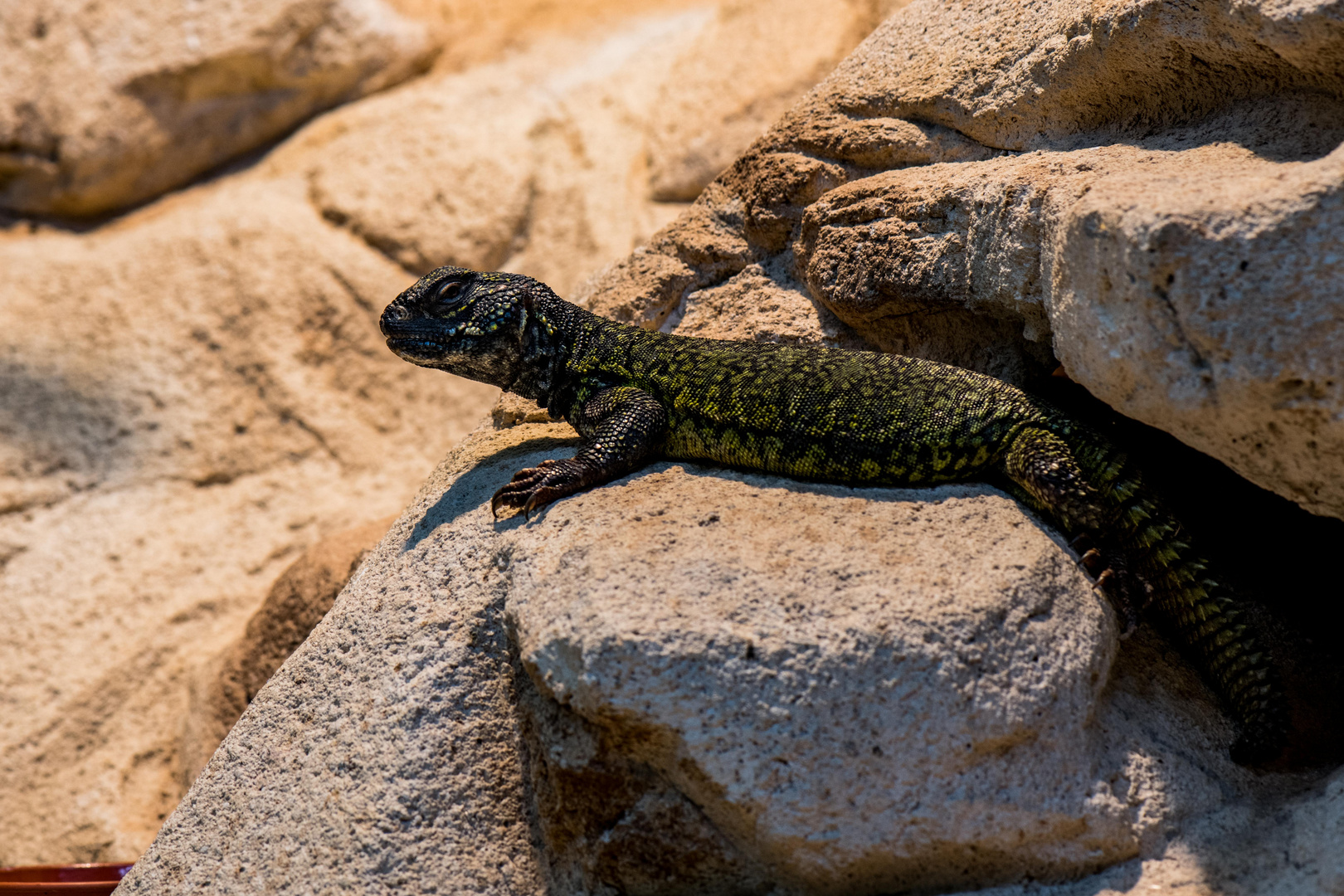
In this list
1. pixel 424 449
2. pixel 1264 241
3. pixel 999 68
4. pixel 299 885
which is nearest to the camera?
pixel 1264 241

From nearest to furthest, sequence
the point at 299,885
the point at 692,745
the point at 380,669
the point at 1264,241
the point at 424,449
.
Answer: the point at 1264,241
the point at 692,745
the point at 299,885
the point at 380,669
the point at 424,449

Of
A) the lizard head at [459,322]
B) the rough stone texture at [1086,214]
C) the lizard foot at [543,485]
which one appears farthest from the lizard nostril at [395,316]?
the rough stone texture at [1086,214]

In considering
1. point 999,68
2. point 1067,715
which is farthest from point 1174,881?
point 999,68

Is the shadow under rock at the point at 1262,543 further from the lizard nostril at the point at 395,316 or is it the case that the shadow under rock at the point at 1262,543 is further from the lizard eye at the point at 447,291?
Answer: the lizard nostril at the point at 395,316

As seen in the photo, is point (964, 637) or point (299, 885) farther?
point (299, 885)

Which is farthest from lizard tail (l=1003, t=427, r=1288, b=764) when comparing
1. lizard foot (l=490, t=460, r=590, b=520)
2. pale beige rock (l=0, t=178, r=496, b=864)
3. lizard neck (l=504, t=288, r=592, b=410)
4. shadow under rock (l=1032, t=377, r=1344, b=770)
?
pale beige rock (l=0, t=178, r=496, b=864)

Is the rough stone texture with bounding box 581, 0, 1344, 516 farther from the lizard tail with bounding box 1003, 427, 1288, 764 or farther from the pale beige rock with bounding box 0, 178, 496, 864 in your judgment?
the pale beige rock with bounding box 0, 178, 496, 864

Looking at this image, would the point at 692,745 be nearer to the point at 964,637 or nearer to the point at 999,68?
the point at 964,637
